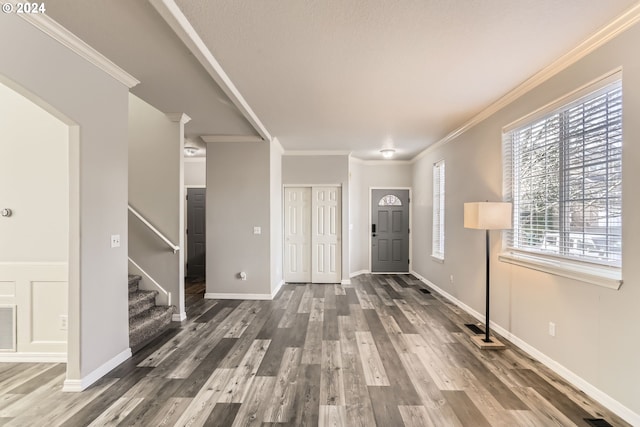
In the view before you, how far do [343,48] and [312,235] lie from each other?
13.3 ft

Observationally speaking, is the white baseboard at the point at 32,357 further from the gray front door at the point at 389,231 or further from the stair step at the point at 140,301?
the gray front door at the point at 389,231

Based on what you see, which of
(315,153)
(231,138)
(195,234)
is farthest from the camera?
(195,234)

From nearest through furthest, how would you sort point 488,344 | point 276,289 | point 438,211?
point 488,344
point 276,289
point 438,211

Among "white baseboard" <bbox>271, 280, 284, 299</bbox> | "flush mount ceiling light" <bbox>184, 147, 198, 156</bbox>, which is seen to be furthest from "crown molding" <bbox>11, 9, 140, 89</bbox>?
"white baseboard" <bbox>271, 280, 284, 299</bbox>

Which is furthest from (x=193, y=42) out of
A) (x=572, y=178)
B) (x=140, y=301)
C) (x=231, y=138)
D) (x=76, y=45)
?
(x=572, y=178)

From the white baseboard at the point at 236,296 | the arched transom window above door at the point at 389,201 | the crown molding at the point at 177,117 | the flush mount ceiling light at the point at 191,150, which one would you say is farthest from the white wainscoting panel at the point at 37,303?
the arched transom window above door at the point at 389,201

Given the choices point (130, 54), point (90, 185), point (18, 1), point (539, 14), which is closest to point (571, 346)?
point (539, 14)

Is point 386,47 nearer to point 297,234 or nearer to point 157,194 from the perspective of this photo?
point 157,194

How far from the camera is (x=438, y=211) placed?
5562 millimetres

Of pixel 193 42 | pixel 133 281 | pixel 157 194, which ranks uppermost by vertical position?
pixel 193 42

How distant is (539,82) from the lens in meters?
2.79

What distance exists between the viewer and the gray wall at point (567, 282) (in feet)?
6.46

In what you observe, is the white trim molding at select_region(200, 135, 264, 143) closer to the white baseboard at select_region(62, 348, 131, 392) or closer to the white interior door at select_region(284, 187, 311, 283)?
the white interior door at select_region(284, 187, 311, 283)

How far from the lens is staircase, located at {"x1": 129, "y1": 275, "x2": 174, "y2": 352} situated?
123 inches
